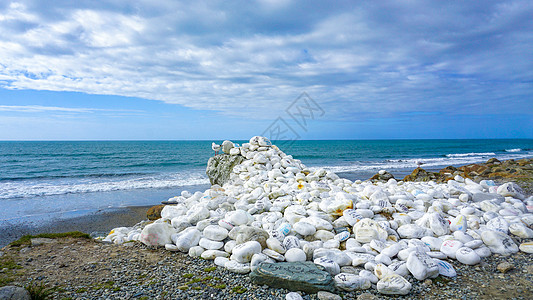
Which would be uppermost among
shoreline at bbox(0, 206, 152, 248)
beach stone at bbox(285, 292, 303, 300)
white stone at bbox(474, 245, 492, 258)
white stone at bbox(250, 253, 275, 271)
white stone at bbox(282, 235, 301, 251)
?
white stone at bbox(282, 235, 301, 251)

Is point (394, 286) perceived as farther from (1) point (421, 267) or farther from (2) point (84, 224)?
(2) point (84, 224)

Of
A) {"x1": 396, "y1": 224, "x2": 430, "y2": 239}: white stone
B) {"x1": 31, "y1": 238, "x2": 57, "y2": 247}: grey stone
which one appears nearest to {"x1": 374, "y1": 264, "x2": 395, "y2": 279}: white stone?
{"x1": 396, "y1": 224, "x2": 430, "y2": 239}: white stone

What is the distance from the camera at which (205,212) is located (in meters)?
5.04

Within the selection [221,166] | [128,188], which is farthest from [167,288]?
[128,188]

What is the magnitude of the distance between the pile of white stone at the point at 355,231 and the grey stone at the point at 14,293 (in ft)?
5.45

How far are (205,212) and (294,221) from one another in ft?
4.86

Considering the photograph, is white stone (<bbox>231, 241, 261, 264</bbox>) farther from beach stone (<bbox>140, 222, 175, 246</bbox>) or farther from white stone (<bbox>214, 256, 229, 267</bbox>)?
beach stone (<bbox>140, 222, 175, 246</bbox>)

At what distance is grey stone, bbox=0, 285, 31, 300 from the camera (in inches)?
103

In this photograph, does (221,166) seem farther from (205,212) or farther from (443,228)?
(443,228)

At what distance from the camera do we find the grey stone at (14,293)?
103 inches

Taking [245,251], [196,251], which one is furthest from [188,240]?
[245,251]

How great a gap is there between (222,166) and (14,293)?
24.1 feet

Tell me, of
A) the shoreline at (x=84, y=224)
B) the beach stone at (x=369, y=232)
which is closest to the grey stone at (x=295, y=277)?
the beach stone at (x=369, y=232)

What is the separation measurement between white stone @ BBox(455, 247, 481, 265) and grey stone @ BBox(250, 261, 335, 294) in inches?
71.1
